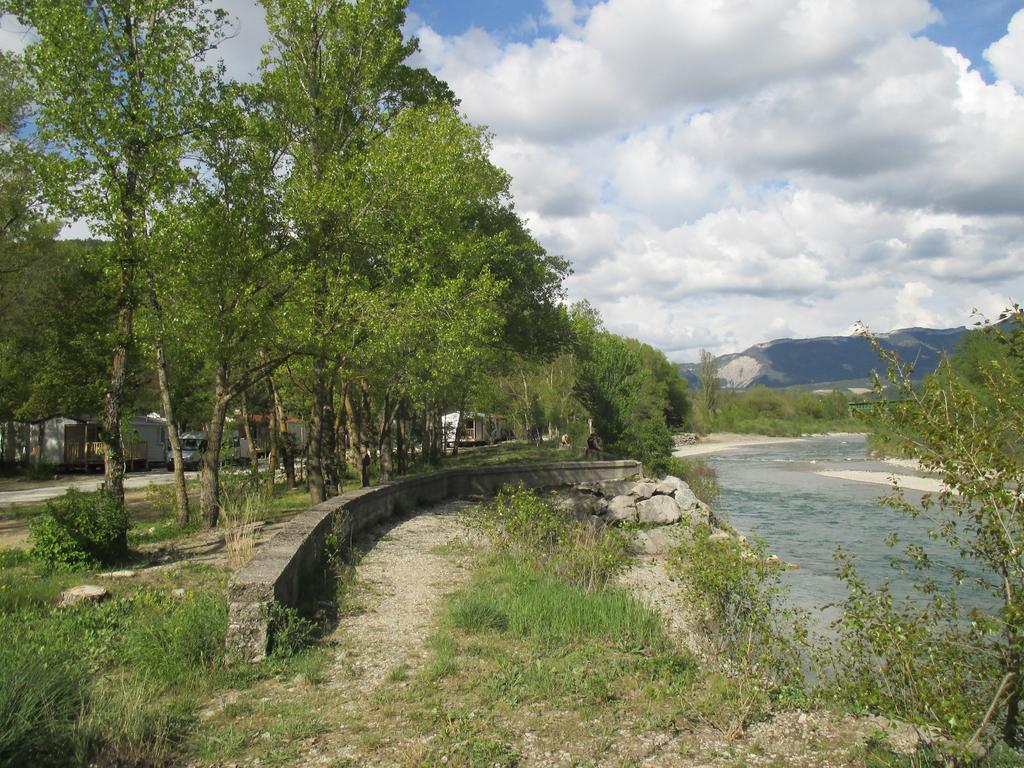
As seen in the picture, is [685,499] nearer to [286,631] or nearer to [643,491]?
[643,491]

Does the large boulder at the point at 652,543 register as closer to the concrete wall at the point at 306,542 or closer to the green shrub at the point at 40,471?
the concrete wall at the point at 306,542

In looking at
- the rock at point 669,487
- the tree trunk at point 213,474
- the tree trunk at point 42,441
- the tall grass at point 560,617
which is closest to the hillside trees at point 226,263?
the tree trunk at point 213,474

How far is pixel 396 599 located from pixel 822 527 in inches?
711

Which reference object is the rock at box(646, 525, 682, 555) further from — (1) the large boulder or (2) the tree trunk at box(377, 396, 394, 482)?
(2) the tree trunk at box(377, 396, 394, 482)

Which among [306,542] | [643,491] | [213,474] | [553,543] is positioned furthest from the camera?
[643,491]

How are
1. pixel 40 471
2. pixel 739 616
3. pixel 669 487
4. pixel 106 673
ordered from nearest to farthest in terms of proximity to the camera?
pixel 106 673, pixel 739 616, pixel 669 487, pixel 40 471

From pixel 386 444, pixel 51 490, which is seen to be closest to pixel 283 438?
pixel 386 444

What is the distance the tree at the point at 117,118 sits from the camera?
1042cm

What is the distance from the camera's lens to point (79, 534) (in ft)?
30.9

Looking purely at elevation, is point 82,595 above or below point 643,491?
above

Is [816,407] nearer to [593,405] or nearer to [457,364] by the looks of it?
[593,405]

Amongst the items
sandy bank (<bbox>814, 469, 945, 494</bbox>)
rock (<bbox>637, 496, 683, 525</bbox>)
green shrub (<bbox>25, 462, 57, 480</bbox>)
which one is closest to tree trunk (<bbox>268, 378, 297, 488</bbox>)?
rock (<bbox>637, 496, 683, 525</bbox>)

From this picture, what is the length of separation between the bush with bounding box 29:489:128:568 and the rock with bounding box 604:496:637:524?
12.5 metres

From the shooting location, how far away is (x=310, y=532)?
9.08 meters
